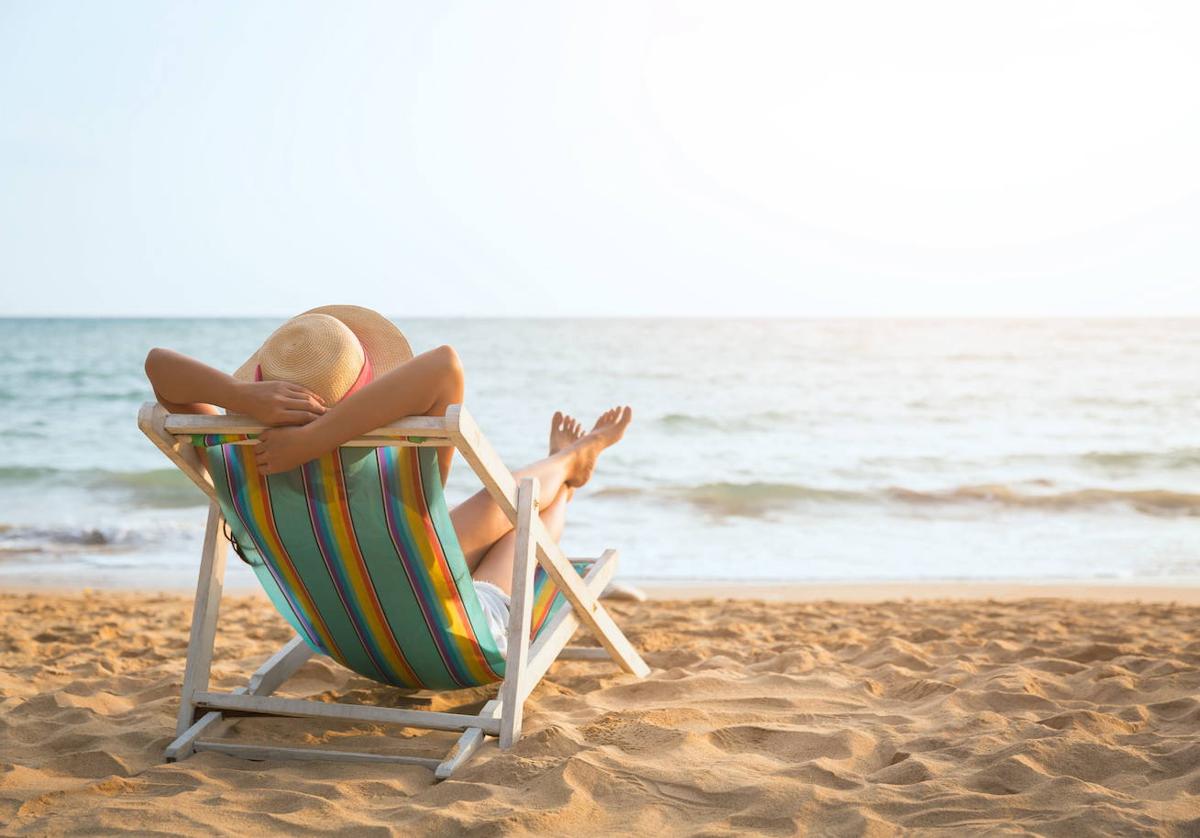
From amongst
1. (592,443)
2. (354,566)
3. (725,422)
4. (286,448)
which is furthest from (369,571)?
(725,422)

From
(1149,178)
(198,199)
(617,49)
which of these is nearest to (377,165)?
(198,199)

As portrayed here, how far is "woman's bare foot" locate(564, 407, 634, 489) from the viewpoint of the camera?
3506 mm

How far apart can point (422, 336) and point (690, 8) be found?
1817 cm

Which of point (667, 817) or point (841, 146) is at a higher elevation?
point (841, 146)

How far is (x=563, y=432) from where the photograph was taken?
394 cm

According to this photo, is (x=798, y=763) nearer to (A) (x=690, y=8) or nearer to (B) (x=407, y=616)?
(B) (x=407, y=616)

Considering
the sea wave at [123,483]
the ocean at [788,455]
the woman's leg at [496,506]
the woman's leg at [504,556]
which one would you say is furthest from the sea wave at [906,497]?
the woman's leg at [504,556]

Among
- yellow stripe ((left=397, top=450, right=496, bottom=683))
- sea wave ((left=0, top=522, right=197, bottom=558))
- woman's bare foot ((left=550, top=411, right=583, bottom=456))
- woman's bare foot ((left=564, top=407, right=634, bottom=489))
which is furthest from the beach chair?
sea wave ((left=0, top=522, right=197, bottom=558))

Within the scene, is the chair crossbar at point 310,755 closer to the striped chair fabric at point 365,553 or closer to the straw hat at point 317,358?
the striped chair fabric at point 365,553

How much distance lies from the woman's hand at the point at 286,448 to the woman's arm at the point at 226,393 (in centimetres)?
3

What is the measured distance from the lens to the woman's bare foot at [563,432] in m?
3.90

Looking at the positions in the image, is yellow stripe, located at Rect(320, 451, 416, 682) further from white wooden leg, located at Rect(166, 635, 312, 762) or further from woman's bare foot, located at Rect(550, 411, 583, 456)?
woman's bare foot, located at Rect(550, 411, 583, 456)

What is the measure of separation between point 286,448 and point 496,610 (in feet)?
2.92

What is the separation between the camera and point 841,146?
23.2 meters
